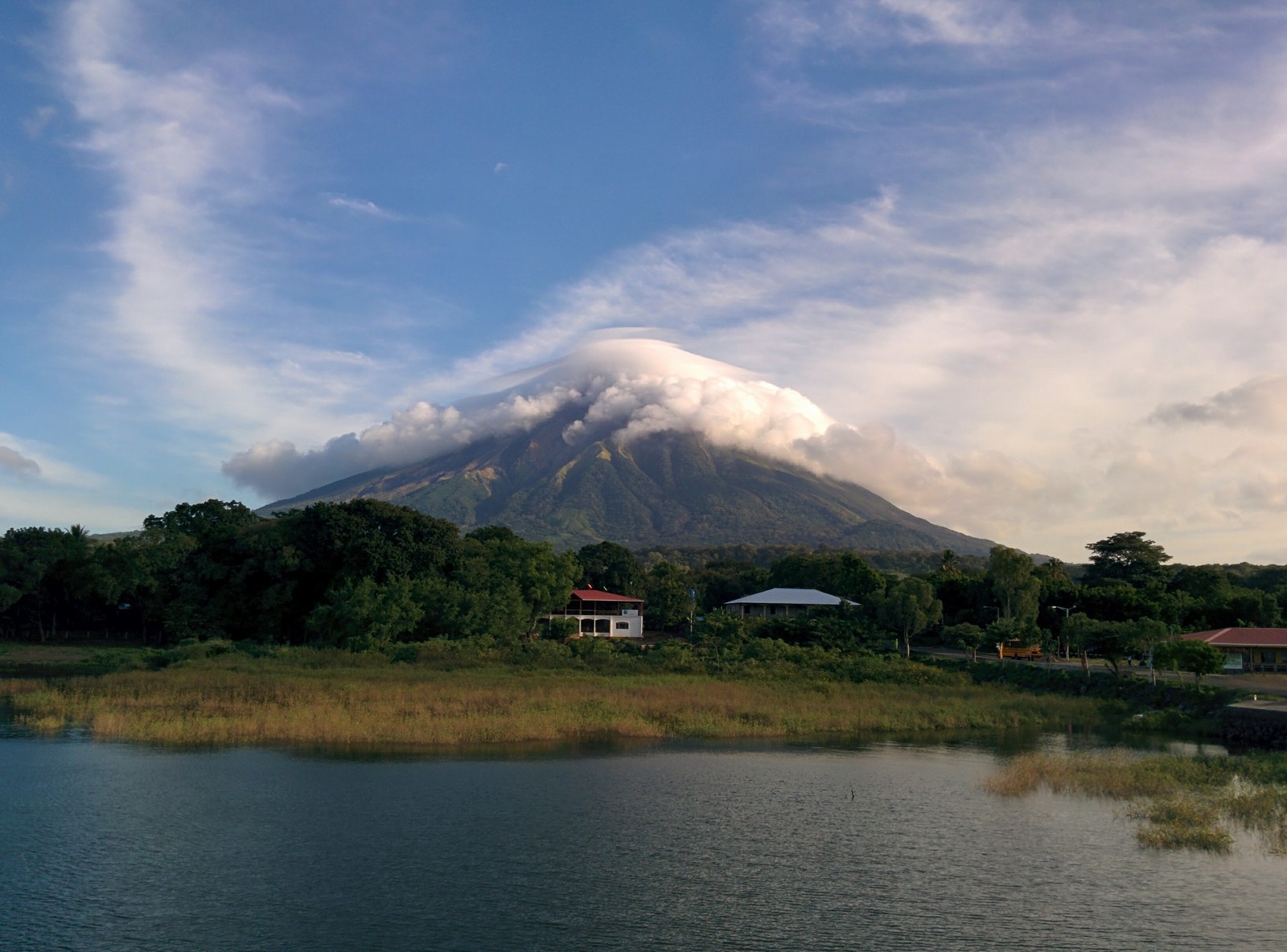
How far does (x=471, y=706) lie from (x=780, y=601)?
54.6 m

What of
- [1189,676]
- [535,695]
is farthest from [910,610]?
[535,695]

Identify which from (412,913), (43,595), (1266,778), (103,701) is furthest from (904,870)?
(43,595)

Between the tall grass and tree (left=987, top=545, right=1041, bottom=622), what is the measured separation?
131 feet

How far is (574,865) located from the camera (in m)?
17.3

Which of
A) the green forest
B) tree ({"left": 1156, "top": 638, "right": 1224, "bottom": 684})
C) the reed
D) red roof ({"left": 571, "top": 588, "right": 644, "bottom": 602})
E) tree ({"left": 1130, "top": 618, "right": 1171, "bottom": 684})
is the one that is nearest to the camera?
the reed

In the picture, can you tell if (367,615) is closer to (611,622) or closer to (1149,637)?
(611,622)

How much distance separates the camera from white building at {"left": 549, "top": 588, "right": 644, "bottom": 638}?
88000 millimetres

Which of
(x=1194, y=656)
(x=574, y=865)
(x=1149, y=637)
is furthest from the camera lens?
(x=1149, y=637)

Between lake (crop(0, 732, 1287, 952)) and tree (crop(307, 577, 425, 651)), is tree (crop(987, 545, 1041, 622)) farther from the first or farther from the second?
lake (crop(0, 732, 1287, 952))

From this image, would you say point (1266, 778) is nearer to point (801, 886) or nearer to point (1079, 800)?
point (1079, 800)

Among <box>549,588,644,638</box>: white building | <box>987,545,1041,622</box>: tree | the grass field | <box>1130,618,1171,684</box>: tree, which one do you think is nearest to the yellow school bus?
<box>987,545,1041,622</box>: tree

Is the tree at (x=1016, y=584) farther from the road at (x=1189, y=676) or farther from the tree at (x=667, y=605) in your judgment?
the tree at (x=667, y=605)

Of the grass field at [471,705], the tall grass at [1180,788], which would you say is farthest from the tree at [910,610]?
the tall grass at [1180,788]

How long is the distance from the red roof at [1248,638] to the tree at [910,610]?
16.1 m
